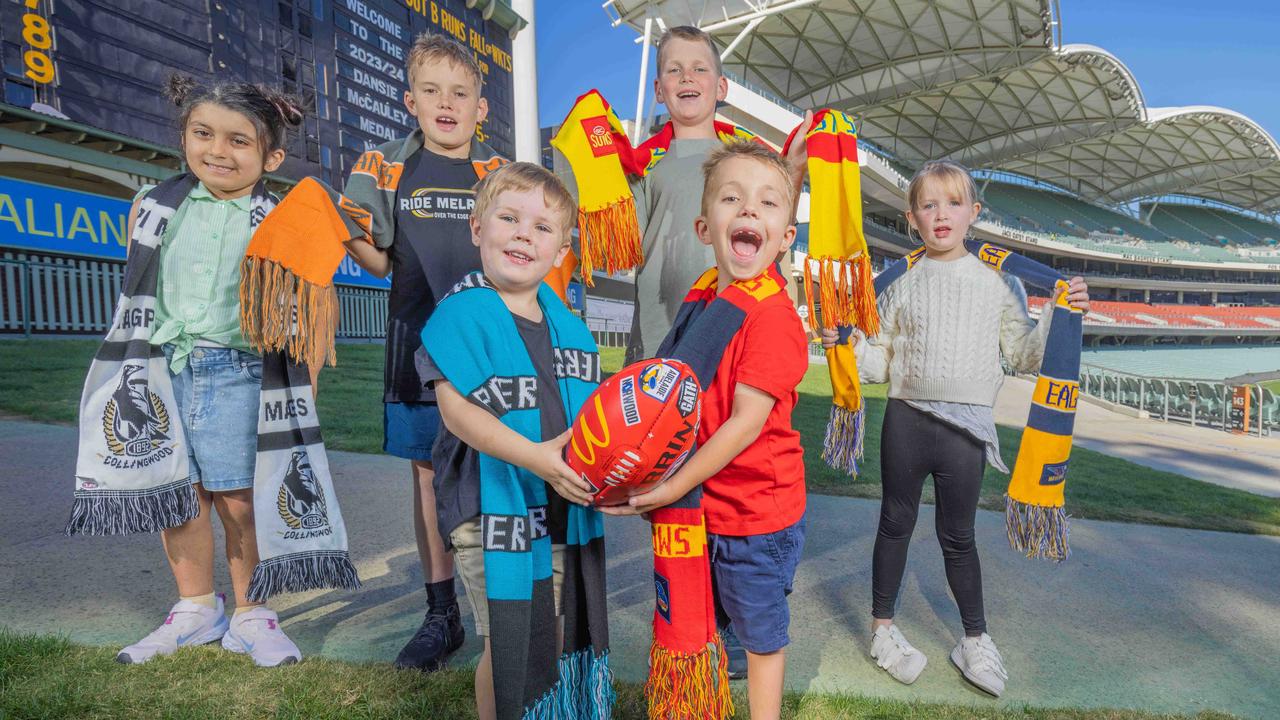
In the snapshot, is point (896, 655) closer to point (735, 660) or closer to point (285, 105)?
point (735, 660)

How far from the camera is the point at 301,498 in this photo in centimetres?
227

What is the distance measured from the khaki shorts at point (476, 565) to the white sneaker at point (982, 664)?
64.0 inches

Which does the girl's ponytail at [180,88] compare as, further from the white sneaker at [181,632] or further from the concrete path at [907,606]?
the concrete path at [907,606]

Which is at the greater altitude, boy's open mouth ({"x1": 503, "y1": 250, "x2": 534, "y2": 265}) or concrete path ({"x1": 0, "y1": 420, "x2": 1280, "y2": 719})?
boy's open mouth ({"x1": 503, "y1": 250, "x2": 534, "y2": 265})

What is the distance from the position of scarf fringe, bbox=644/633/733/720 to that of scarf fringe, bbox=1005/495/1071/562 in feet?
4.97

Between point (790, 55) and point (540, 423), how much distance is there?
34.7m

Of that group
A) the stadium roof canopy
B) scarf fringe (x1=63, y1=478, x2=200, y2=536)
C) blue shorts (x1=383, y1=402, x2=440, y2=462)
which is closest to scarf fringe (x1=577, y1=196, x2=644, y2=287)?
blue shorts (x1=383, y1=402, x2=440, y2=462)

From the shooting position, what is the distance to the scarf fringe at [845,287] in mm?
2131

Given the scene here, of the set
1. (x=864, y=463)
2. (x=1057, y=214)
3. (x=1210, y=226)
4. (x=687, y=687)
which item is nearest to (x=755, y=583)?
(x=687, y=687)

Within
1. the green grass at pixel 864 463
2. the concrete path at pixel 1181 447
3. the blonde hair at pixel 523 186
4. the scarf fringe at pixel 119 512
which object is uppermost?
the blonde hair at pixel 523 186

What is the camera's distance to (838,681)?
231cm

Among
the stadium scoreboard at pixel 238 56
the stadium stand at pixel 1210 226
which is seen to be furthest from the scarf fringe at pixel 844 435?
the stadium stand at pixel 1210 226

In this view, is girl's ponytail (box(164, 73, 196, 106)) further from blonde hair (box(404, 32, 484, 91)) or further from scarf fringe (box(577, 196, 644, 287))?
scarf fringe (box(577, 196, 644, 287))

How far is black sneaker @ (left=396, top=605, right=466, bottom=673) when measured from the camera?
225 cm
